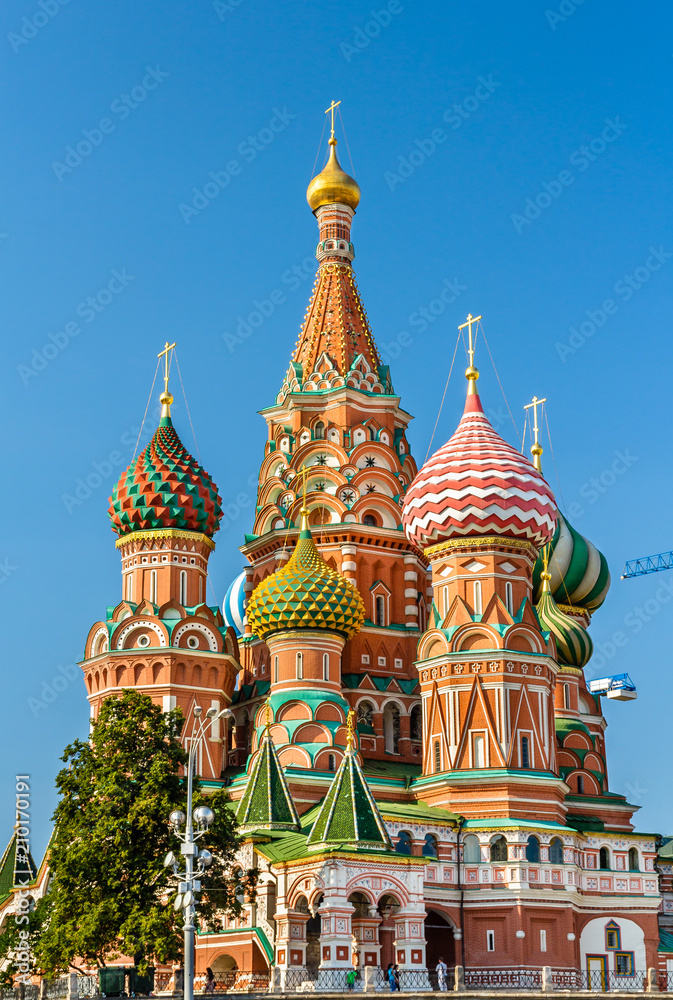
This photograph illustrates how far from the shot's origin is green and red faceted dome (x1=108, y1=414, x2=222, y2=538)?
43.9m

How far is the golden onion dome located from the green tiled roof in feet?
23.9

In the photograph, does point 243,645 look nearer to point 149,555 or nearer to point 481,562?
point 149,555

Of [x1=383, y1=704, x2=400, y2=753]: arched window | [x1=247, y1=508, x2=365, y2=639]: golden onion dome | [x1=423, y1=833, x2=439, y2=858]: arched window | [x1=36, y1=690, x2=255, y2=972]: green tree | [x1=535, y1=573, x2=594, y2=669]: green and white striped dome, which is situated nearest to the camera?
[x1=36, y1=690, x2=255, y2=972]: green tree

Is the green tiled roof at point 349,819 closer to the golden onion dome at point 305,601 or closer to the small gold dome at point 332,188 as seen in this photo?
the golden onion dome at point 305,601

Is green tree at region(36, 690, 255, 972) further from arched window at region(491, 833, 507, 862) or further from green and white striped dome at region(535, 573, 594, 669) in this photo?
green and white striped dome at region(535, 573, 594, 669)

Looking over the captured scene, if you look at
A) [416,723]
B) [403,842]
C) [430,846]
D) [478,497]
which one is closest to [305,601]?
[478,497]

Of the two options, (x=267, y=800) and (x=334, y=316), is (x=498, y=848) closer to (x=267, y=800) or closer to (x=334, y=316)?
(x=267, y=800)

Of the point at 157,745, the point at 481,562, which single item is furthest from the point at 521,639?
the point at 157,745

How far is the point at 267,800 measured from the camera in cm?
3662

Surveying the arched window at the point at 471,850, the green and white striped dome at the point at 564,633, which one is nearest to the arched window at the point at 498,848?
the arched window at the point at 471,850

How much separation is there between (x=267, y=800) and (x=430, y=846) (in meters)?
4.43

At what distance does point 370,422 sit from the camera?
156 feet

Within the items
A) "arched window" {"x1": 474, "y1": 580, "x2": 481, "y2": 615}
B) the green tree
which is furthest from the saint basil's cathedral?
the green tree

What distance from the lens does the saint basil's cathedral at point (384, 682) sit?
3453cm
